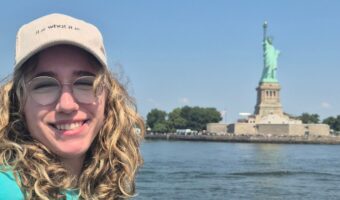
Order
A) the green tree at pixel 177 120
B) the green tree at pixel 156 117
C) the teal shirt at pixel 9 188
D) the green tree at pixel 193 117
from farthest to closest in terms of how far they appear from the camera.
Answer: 1. the green tree at pixel 156 117
2. the green tree at pixel 177 120
3. the green tree at pixel 193 117
4. the teal shirt at pixel 9 188

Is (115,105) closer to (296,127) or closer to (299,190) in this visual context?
(299,190)

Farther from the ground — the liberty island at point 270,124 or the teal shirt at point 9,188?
the liberty island at point 270,124

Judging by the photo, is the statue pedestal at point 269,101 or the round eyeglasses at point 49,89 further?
the statue pedestal at point 269,101

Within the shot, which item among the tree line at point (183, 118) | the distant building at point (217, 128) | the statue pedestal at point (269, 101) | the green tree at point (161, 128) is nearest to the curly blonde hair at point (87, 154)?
the statue pedestal at point (269, 101)

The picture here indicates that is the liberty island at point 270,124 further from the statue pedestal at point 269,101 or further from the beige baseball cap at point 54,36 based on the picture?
the beige baseball cap at point 54,36

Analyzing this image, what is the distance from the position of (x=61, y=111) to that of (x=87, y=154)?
22 centimetres

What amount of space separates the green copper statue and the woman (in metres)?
69.0

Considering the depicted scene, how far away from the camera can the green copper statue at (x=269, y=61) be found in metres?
70.3

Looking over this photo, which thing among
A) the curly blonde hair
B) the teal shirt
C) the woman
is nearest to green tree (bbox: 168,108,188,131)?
the curly blonde hair

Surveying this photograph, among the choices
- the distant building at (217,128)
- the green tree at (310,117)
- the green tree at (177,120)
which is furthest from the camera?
the green tree at (177,120)

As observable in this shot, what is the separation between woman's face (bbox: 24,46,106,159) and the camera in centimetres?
141

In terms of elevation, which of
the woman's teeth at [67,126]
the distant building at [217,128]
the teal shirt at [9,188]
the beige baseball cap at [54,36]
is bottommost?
the teal shirt at [9,188]

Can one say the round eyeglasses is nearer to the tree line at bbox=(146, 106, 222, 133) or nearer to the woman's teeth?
the woman's teeth

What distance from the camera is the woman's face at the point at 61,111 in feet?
4.63
